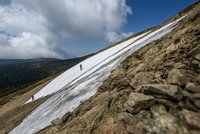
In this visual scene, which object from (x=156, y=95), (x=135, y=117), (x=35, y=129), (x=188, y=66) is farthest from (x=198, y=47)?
(x=35, y=129)

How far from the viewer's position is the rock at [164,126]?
31.0 ft

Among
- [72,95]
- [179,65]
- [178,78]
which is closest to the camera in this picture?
[178,78]

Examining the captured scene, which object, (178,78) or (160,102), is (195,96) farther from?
(178,78)

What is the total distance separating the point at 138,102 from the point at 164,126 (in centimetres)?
263

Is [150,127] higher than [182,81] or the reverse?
the reverse

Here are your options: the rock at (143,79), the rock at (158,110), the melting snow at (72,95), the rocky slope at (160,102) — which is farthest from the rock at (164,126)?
the melting snow at (72,95)

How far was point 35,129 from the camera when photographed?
2291 centimetres

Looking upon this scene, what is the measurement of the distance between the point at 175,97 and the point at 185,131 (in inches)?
90.5

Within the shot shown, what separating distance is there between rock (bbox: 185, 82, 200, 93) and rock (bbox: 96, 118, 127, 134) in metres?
4.15

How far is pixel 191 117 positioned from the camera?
30.7 feet

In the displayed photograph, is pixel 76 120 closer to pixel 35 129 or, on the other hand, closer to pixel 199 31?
pixel 35 129

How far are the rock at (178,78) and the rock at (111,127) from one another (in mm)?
3954

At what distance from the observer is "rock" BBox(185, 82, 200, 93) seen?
10708 millimetres

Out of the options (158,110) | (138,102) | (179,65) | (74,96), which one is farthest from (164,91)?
(74,96)
